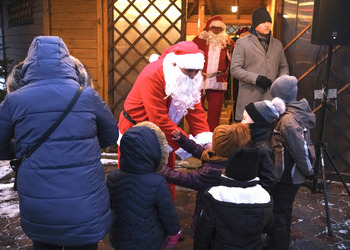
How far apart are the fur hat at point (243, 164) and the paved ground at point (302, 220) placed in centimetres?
130

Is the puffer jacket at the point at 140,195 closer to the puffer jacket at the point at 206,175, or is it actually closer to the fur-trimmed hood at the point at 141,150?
the fur-trimmed hood at the point at 141,150

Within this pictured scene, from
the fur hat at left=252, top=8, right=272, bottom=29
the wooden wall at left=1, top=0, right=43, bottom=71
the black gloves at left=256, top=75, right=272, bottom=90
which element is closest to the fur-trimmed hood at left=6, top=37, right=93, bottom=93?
the black gloves at left=256, top=75, right=272, bottom=90

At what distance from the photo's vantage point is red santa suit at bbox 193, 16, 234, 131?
5.16m

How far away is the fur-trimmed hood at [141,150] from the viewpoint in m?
1.86

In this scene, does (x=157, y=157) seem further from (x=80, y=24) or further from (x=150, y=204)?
(x=80, y=24)

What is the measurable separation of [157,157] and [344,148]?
3.46 metres

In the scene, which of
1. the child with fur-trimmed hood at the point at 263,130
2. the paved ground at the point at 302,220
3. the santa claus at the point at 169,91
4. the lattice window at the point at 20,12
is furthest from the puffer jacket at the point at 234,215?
the lattice window at the point at 20,12

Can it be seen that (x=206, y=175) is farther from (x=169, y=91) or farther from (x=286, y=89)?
(x=286, y=89)

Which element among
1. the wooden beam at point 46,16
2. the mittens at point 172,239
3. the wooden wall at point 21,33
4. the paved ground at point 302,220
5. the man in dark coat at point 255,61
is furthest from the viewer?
the wooden wall at point 21,33

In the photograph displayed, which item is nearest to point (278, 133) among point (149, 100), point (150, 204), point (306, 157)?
point (306, 157)

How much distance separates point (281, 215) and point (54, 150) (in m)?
1.71

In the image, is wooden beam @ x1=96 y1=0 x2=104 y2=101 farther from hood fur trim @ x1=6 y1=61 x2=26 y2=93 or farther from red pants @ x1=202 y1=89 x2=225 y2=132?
hood fur trim @ x1=6 y1=61 x2=26 y2=93

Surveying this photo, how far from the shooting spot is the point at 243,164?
1.77 metres

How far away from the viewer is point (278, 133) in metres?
2.66
